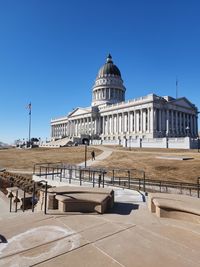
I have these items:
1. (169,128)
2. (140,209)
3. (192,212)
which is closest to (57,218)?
(140,209)

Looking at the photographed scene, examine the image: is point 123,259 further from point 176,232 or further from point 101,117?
point 101,117

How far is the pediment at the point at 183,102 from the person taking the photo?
102000mm

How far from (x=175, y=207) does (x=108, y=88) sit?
126 meters

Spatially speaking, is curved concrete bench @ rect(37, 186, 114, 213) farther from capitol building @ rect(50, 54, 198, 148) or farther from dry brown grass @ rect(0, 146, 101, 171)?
capitol building @ rect(50, 54, 198, 148)

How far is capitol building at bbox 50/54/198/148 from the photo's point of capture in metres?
92.6

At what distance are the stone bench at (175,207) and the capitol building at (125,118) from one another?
56227 mm

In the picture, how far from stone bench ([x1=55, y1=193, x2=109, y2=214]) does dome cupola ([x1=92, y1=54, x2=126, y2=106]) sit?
120558 mm

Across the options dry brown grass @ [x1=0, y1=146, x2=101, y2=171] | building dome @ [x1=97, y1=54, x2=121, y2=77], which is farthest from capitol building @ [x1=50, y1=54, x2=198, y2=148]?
dry brown grass @ [x1=0, y1=146, x2=101, y2=171]

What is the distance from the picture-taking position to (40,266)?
393 cm

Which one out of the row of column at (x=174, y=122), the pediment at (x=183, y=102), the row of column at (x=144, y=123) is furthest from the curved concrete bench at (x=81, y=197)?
the pediment at (x=183, y=102)

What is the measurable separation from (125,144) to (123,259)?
228 feet

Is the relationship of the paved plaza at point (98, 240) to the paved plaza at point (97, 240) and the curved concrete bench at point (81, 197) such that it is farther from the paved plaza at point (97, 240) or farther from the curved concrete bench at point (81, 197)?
the curved concrete bench at point (81, 197)

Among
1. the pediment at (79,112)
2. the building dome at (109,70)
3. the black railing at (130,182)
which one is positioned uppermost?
the building dome at (109,70)

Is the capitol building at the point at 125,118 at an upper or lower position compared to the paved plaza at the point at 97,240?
upper
